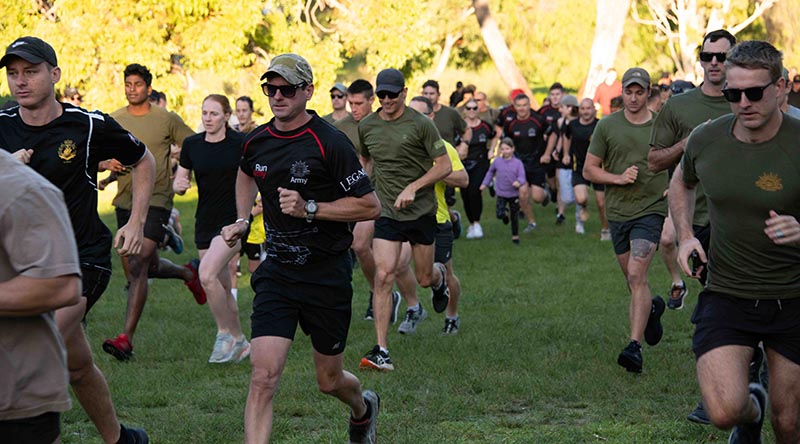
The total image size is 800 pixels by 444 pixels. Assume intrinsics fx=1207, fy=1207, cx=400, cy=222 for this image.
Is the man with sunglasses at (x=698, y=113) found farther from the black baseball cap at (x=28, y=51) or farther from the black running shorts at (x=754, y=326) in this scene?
the black baseball cap at (x=28, y=51)

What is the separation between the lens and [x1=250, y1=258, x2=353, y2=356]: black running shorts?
6.45 m

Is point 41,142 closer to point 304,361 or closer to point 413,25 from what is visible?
point 304,361

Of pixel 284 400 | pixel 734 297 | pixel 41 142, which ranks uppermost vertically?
pixel 41 142

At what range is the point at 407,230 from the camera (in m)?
10.3

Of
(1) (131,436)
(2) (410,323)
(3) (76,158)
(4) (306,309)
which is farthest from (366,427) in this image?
(2) (410,323)

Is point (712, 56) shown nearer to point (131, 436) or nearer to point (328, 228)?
point (328, 228)

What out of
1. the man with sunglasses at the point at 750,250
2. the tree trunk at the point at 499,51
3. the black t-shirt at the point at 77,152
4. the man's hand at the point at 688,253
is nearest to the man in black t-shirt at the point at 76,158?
the black t-shirt at the point at 77,152

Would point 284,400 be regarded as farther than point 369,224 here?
No

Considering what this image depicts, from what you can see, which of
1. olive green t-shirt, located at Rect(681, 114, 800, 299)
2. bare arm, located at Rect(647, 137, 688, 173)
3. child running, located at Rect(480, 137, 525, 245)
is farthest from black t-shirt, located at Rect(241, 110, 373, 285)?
child running, located at Rect(480, 137, 525, 245)

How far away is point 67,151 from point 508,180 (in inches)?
520

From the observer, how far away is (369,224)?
1116 cm

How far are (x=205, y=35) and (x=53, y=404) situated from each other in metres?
24.3

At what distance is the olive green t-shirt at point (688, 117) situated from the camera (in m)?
8.10

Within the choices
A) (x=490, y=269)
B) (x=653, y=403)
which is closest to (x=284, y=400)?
(x=653, y=403)
